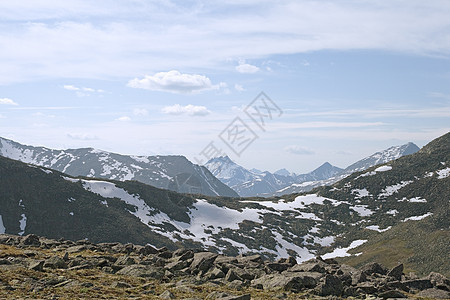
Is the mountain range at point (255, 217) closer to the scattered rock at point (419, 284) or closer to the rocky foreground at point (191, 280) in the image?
the scattered rock at point (419, 284)

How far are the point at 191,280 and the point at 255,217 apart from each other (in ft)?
351

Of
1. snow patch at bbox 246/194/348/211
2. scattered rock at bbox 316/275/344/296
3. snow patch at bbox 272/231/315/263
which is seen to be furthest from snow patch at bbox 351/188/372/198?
scattered rock at bbox 316/275/344/296

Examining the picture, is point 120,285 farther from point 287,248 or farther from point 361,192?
point 361,192

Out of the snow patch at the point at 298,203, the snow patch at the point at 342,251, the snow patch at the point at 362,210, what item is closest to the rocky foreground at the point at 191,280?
the snow patch at the point at 342,251

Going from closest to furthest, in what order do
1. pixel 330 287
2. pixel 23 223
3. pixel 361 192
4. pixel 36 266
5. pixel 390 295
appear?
pixel 390 295
pixel 330 287
pixel 36 266
pixel 23 223
pixel 361 192

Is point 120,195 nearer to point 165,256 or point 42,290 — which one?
point 165,256

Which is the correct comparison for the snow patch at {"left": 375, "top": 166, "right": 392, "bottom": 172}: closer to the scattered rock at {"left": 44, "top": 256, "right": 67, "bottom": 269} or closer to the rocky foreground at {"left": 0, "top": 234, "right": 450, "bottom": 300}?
the rocky foreground at {"left": 0, "top": 234, "right": 450, "bottom": 300}

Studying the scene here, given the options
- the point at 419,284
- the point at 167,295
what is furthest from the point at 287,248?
the point at 167,295

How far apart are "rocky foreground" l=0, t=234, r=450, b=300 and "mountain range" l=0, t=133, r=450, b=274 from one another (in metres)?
58.0

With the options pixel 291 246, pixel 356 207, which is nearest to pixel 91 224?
pixel 291 246

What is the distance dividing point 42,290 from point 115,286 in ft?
11.0

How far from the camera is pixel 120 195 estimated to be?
11662 centimetres

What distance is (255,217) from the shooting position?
12612cm

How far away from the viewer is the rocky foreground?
1725 cm
